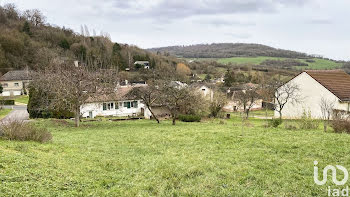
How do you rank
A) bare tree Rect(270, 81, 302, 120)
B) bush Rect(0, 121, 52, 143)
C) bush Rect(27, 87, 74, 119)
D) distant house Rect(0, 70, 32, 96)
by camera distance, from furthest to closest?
1. distant house Rect(0, 70, 32, 96)
2. bare tree Rect(270, 81, 302, 120)
3. bush Rect(27, 87, 74, 119)
4. bush Rect(0, 121, 52, 143)

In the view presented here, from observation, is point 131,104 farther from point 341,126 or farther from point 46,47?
point 46,47

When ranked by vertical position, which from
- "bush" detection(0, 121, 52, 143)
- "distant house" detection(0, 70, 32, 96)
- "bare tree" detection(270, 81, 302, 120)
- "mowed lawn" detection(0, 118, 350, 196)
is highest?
"distant house" detection(0, 70, 32, 96)

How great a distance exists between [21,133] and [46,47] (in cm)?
7779

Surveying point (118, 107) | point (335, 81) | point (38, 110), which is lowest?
point (118, 107)

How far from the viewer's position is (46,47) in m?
80.4

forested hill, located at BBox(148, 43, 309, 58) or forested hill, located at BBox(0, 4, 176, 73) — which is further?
forested hill, located at BBox(148, 43, 309, 58)

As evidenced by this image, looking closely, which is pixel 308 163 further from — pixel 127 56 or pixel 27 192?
pixel 127 56

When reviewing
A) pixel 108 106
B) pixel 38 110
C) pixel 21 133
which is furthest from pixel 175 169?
pixel 108 106

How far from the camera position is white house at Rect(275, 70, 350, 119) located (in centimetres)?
3294

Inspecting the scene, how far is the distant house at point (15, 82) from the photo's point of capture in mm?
64562

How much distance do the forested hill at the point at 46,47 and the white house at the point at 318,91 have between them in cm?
4554

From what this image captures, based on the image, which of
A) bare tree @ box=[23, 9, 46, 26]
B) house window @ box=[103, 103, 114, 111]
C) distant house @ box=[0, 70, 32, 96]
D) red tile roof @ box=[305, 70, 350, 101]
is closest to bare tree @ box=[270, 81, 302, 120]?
red tile roof @ box=[305, 70, 350, 101]

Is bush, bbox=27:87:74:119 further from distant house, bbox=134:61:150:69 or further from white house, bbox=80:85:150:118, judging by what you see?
distant house, bbox=134:61:150:69

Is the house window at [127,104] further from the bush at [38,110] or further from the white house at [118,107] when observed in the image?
the bush at [38,110]
